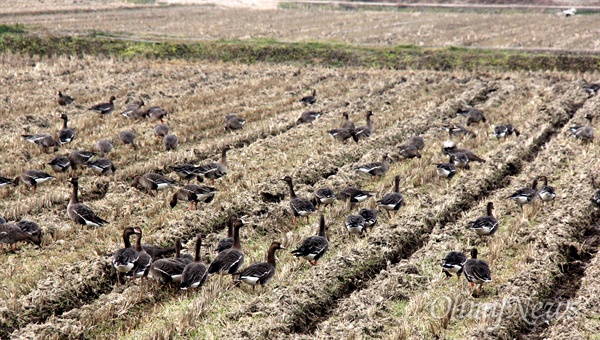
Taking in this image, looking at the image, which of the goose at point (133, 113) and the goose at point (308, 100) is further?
the goose at point (308, 100)

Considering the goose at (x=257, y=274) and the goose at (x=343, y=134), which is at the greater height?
the goose at (x=257, y=274)

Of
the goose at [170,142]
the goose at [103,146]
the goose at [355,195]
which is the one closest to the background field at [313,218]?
the goose at [170,142]

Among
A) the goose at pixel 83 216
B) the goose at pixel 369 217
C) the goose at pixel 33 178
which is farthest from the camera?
the goose at pixel 33 178

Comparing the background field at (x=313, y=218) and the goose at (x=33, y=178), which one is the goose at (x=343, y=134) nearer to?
the background field at (x=313, y=218)

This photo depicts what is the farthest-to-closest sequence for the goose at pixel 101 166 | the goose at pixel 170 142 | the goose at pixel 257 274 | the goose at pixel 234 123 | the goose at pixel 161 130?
the goose at pixel 234 123, the goose at pixel 161 130, the goose at pixel 170 142, the goose at pixel 101 166, the goose at pixel 257 274

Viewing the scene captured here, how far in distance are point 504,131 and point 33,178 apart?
46.3ft

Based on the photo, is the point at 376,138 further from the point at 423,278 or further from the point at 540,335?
the point at 540,335

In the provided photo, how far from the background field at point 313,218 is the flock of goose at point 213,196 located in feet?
0.96

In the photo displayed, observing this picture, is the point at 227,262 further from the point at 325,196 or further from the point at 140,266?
the point at 325,196

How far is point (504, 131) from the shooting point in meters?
20.2

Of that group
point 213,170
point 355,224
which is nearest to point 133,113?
point 213,170

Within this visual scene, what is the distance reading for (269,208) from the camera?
14.3m

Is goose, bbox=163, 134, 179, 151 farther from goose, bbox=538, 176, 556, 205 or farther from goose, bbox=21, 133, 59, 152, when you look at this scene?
goose, bbox=538, 176, 556, 205

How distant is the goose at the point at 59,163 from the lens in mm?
16094
